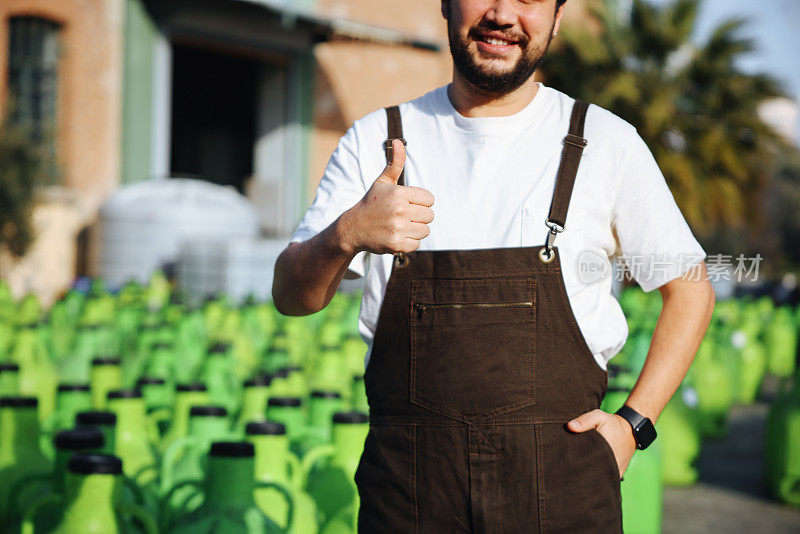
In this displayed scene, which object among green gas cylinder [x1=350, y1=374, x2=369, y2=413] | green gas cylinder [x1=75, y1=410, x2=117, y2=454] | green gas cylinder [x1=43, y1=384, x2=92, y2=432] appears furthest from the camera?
green gas cylinder [x1=350, y1=374, x2=369, y2=413]

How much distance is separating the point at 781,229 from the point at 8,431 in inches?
1196

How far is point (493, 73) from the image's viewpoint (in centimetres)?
140

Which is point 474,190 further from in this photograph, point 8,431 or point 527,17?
point 8,431

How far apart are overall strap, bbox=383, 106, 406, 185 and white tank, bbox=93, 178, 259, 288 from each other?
7747mm

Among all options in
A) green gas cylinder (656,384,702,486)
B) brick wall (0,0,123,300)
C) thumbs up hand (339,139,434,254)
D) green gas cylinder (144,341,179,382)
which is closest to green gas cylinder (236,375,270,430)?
green gas cylinder (144,341,179,382)

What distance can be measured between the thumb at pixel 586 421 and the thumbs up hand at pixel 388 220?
1.30 feet

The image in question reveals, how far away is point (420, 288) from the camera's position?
138 cm

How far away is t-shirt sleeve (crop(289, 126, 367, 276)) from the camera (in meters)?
1.41

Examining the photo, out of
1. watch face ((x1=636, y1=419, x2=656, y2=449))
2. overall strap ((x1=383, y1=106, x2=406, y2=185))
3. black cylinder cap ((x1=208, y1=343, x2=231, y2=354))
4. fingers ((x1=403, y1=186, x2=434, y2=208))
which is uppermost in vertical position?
overall strap ((x1=383, y1=106, x2=406, y2=185))

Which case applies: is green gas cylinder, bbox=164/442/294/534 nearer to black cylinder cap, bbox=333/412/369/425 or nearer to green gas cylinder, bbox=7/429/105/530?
green gas cylinder, bbox=7/429/105/530

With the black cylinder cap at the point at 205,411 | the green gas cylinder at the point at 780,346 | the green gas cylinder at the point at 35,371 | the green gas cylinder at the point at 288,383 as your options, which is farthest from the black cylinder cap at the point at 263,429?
the green gas cylinder at the point at 780,346

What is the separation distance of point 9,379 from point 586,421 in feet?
7.76

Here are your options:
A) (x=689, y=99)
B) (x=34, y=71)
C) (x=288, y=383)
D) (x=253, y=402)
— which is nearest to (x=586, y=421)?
(x=253, y=402)

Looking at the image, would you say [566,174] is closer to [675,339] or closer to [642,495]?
[675,339]
